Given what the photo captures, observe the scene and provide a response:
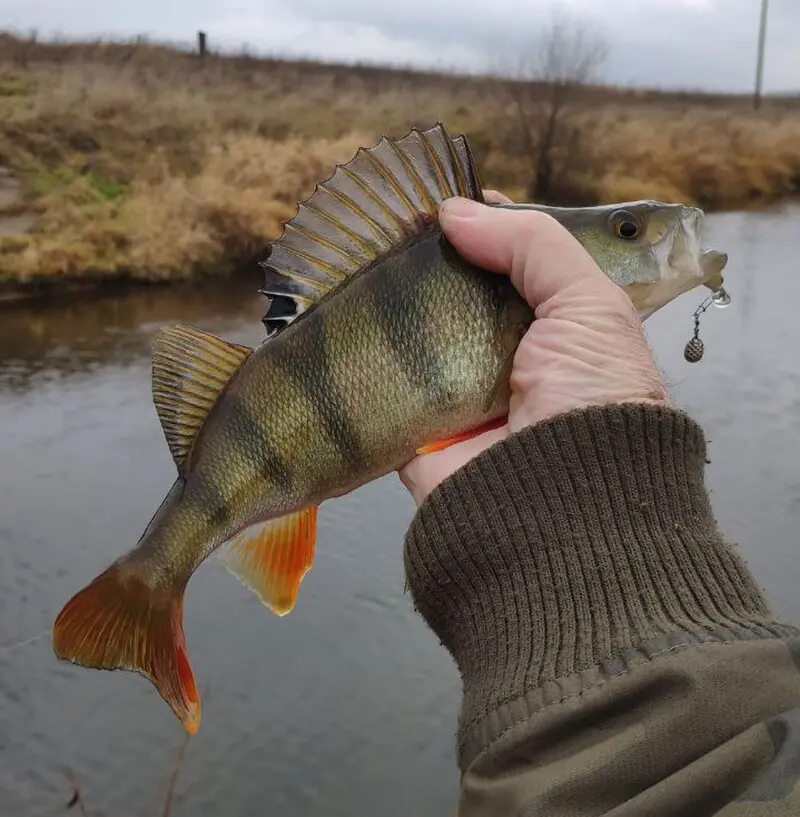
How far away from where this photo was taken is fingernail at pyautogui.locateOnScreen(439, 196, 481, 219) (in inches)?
70.8

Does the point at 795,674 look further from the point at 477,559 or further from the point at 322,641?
the point at 322,641

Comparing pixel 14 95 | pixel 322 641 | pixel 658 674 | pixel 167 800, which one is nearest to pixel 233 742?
pixel 167 800

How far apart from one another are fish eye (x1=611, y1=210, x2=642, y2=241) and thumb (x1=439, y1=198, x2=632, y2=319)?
0.13 meters

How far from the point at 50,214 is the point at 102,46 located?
16.2 meters

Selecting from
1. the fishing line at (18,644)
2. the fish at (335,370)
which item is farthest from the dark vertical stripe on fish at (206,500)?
the fishing line at (18,644)

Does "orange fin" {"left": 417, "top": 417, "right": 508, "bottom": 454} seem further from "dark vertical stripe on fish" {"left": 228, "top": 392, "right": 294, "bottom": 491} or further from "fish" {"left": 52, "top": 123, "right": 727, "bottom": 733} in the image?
"dark vertical stripe on fish" {"left": 228, "top": 392, "right": 294, "bottom": 491}

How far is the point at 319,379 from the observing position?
1802 mm

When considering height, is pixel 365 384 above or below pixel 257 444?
above

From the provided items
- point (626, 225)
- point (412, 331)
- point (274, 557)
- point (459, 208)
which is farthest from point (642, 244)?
point (274, 557)

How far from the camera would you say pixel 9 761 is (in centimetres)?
472

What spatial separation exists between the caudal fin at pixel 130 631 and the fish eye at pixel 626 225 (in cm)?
111

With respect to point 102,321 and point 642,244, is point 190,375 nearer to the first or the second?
point 642,244

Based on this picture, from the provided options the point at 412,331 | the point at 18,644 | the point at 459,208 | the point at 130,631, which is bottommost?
the point at 18,644

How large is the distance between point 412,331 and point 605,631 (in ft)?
2.29
